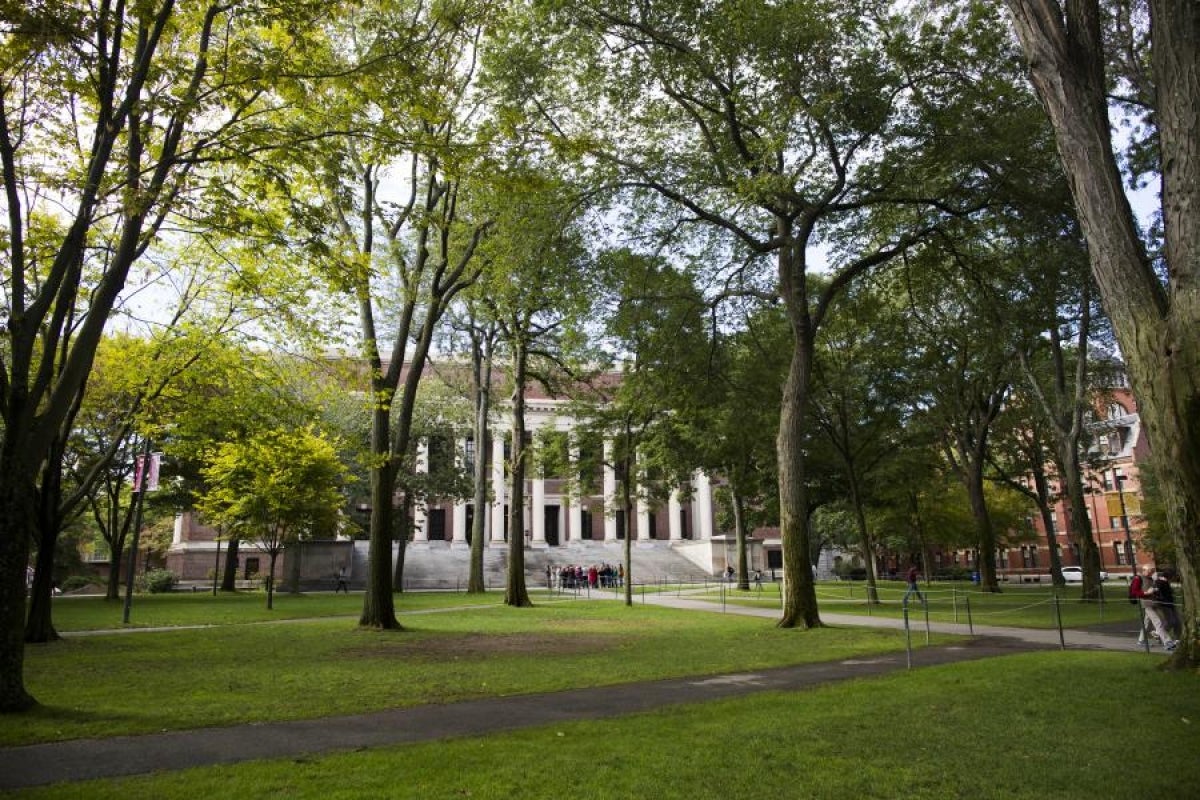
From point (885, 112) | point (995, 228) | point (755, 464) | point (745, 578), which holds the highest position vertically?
point (885, 112)

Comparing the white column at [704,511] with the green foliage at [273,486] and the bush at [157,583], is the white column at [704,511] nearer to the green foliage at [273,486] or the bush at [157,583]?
the bush at [157,583]

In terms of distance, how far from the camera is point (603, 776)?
577 cm

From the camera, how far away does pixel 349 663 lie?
42.3 feet

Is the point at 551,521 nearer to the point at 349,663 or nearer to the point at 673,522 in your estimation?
the point at 673,522

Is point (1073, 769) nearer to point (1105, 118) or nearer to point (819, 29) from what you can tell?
point (1105, 118)

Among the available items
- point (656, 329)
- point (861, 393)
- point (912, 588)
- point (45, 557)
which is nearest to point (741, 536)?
point (861, 393)

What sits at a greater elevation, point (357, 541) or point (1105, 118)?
point (1105, 118)

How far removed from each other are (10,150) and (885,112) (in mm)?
15293

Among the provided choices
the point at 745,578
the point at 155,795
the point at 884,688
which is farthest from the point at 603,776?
the point at 745,578

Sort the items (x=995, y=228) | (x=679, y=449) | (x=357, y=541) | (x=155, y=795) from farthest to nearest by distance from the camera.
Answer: (x=357, y=541)
(x=679, y=449)
(x=995, y=228)
(x=155, y=795)

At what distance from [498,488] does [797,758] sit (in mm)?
→ 65160

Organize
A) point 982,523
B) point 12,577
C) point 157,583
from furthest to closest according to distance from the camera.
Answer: point 157,583, point 982,523, point 12,577

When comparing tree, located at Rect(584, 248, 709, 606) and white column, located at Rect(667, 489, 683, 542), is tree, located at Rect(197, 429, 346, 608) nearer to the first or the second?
tree, located at Rect(584, 248, 709, 606)

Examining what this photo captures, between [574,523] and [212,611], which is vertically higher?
[574,523]
